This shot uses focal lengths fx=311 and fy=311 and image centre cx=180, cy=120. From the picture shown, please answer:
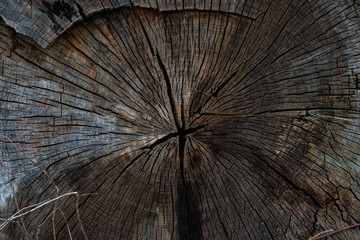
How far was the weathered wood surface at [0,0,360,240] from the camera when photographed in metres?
1.78

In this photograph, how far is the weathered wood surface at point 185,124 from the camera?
1.78 meters

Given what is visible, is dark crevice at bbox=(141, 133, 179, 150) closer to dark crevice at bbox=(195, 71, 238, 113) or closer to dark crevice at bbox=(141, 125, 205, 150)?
dark crevice at bbox=(141, 125, 205, 150)

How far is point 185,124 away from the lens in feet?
6.13

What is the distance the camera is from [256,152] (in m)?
1.87

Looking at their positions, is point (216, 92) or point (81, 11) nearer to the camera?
point (81, 11)

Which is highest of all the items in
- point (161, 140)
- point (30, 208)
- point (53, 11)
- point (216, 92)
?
point (53, 11)

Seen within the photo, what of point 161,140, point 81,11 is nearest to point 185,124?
point 161,140

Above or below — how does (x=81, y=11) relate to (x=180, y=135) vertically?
above

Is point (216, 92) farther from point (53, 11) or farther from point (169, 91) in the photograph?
point (53, 11)

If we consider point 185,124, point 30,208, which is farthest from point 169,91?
point 30,208

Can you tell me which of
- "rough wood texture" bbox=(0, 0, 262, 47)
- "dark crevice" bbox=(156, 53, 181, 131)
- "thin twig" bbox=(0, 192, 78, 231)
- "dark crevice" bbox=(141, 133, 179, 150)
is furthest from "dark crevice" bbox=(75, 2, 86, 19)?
"thin twig" bbox=(0, 192, 78, 231)

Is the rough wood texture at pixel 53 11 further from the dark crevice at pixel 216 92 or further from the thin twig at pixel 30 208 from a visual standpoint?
the thin twig at pixel 30 208

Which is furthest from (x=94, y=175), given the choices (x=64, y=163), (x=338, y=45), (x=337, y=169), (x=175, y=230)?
(x=338, y=45)

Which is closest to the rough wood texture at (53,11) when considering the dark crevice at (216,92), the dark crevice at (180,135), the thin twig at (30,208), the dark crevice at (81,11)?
the dark crevice at (81,11)
